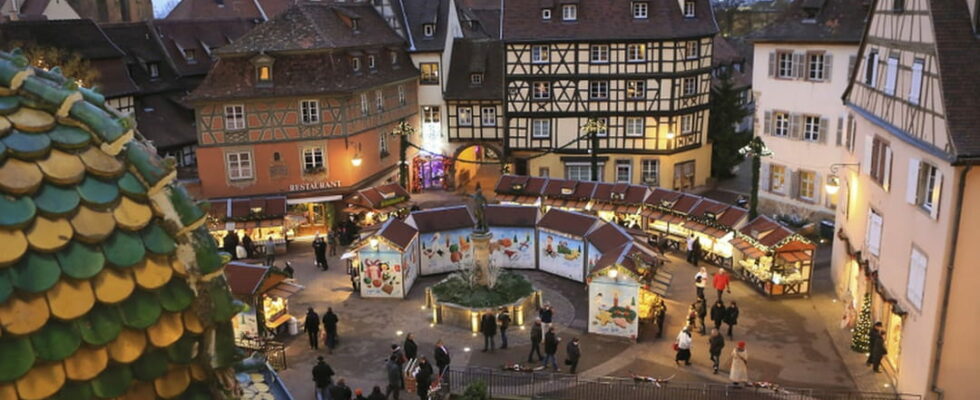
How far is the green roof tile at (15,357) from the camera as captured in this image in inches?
124

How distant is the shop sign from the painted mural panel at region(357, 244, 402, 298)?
10.4 metres

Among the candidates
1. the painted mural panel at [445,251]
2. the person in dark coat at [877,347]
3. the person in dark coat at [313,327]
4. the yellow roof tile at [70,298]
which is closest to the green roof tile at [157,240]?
the yellow roof tile at [70,298]

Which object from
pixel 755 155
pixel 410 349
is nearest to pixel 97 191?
pixel 410 349

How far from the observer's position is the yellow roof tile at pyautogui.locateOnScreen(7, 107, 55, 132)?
339 cm

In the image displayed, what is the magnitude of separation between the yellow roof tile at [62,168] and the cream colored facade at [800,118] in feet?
112

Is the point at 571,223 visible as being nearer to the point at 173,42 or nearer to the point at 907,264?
the point at 907,264

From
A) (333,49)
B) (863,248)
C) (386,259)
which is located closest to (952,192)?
(863,248)

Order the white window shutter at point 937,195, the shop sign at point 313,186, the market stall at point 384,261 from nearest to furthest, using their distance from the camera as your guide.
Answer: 1. the white window shutter at point 937,195
2. the market stall at point 384,261
3. the shop sign at point 313,186

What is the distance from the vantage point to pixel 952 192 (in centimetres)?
1639

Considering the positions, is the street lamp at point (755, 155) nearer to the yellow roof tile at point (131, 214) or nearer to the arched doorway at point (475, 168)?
the arched doorway at point (475, 168)

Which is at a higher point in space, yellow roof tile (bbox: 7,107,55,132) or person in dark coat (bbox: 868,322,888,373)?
yellow roof tile (bbox: 7,107,55,132)

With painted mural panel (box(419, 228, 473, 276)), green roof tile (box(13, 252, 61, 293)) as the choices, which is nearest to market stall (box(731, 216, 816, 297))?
painted mural panel (box(419, 228, 473, 276))

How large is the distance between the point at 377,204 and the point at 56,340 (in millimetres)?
30939

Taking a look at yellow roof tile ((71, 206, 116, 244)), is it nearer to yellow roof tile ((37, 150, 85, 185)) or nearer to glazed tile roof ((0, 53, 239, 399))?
glazed tile roof ((0, 53, 239, 399))
